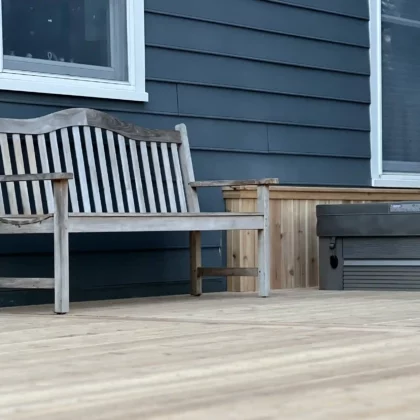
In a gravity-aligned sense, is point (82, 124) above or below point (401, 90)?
below

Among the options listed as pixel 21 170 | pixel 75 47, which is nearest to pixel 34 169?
pixel 21 170

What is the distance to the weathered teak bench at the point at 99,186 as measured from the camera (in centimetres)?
365

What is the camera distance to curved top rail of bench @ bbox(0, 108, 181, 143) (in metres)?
4.04

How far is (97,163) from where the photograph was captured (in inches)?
176

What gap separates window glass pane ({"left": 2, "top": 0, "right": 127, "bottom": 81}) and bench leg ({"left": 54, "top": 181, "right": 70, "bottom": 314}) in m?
0.84

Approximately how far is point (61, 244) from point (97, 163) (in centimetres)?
94

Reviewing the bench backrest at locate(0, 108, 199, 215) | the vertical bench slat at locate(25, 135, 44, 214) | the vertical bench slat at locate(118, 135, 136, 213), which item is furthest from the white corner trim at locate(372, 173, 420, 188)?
the vertical bench slat at locate(25, 135, 44, 214)

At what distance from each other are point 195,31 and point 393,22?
1.55 m

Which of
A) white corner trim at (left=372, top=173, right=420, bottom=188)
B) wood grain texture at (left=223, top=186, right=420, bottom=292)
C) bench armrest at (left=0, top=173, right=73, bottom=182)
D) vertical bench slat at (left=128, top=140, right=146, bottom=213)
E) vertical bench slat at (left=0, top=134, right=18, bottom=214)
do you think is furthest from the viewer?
white corner trim at (left=372, top=173, right=420, bottom=188)

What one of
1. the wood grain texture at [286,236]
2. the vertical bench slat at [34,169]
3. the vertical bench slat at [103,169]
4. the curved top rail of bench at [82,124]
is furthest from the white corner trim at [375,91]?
the vertical bench slat at [34,169]

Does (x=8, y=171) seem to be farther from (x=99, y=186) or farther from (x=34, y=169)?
(x=99, y=186)

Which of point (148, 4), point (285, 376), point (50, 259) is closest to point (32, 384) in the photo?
point (285, 376)

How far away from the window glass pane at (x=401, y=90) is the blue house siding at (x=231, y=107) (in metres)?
0.20

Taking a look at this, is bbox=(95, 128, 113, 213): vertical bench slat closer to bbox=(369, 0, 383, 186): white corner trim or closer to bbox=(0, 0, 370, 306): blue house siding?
bbox=(0, 0, 370, 306): blue house siding
